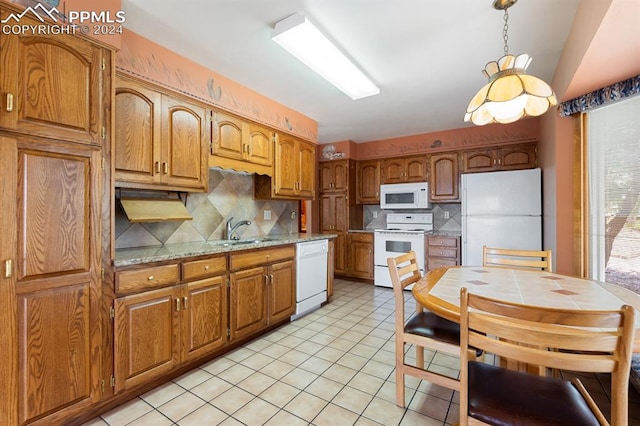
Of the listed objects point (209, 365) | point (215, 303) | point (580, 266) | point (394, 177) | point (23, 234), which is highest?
point (394, 177)

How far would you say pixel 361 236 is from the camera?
4812 millimetres

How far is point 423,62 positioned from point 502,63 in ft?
2.96

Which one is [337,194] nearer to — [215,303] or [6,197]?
[215,303]

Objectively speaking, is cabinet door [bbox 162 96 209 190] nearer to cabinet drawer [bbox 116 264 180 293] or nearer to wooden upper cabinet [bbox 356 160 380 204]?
cabinet drawer [bbox 116 264 180 293]

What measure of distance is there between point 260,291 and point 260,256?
0.33 meters

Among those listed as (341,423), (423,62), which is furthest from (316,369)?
(423,62)

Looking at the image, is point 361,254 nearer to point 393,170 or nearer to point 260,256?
point 393,170

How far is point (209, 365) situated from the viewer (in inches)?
85.5

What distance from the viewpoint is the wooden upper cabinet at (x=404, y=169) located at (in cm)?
455

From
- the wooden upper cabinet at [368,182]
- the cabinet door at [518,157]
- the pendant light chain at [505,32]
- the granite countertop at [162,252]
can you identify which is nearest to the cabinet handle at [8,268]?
the granite countertop at [162,252]

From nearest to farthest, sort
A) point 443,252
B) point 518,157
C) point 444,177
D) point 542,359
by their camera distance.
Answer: point 542,359
point 518,157
point 443,252
point 444,177

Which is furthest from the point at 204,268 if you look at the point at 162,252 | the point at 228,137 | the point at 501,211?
the point at 501,211

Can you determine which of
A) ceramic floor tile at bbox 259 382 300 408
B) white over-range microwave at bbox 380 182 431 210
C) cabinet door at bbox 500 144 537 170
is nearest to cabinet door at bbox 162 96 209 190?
ceramic floor tile at bbox 259 382 300 408

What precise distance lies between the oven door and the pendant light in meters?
2.67
